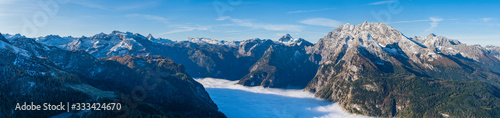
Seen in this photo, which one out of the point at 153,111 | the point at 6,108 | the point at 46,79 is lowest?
the point at 153,111

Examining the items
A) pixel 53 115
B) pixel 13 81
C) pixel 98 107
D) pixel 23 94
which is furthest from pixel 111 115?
pixel 13 81

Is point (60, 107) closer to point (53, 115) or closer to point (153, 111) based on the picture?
point (53, 115)

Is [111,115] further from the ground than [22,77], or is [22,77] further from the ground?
[22,77]

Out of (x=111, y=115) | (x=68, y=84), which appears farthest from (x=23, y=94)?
(x=111, y=115)

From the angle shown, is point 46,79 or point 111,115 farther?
point 46,79

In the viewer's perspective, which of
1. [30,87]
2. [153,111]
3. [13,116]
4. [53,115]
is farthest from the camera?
[153,111]

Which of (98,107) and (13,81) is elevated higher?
(13,81)

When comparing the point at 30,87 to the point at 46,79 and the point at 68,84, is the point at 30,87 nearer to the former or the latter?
the point at 46,79

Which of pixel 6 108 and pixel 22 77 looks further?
pixel 22 77

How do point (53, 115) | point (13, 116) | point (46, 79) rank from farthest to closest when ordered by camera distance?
point (46, 79) → point (53, 115) → point (13, 116)
